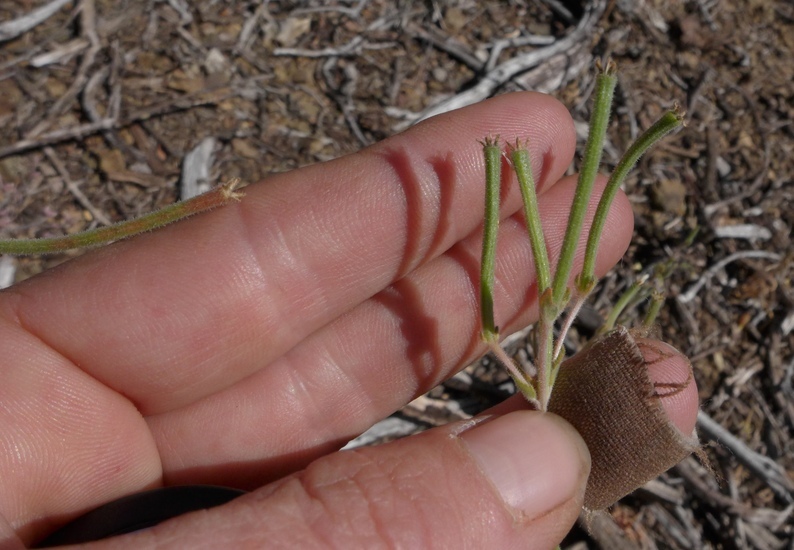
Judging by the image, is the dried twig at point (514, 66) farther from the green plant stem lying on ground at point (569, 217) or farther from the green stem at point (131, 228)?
the green stem at point (131, 228)

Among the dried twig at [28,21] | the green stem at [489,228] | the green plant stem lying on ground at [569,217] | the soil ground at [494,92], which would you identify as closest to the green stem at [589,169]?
the green plant stem lying on ground at [569,217]

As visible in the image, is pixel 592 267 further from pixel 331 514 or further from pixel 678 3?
pixel 678 3

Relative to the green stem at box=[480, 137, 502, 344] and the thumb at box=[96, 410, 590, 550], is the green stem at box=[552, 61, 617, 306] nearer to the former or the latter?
the green stem at box=[480, 137, 502, 344]

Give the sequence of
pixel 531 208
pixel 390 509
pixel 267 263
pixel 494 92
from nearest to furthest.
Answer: pixel 390 509 < pixel 531 208 < pixel 267 263 < pixel 494 92

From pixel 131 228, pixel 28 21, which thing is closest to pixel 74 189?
pixel 28 21

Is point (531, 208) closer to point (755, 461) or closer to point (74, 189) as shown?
point (755, 461)

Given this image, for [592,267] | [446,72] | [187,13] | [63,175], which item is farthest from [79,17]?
[592,267]

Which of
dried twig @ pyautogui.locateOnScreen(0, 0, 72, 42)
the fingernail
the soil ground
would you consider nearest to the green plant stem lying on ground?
the fingernail

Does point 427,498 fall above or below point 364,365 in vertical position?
above
